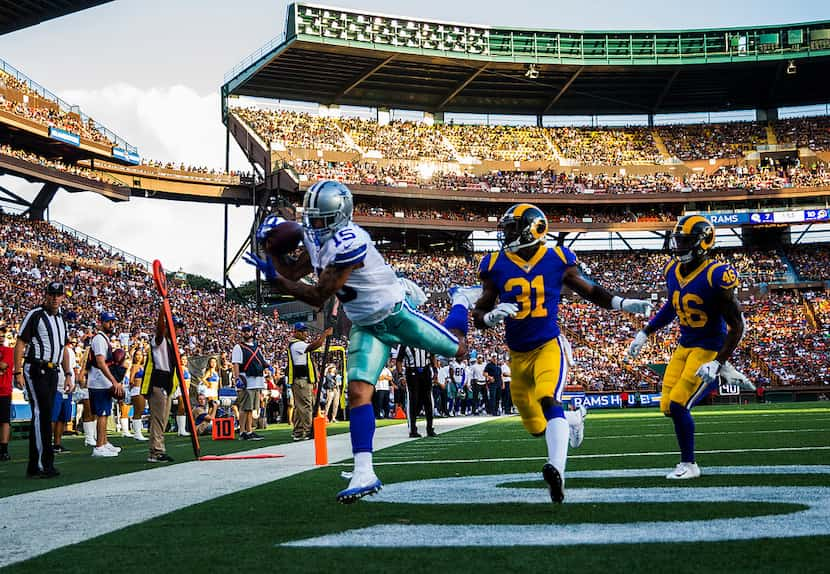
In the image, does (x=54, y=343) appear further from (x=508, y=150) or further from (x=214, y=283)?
(x=214, y=283)

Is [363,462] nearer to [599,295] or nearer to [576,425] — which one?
[576,425]

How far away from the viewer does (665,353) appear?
38.7 m

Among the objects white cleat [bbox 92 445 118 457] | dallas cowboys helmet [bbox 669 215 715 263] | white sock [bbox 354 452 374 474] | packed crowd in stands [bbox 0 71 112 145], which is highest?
packed crowd in stands [bbox 0 71 112 145]

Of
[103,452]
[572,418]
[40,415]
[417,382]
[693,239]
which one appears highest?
[693,239]

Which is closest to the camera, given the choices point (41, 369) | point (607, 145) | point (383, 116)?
point (41, 369)

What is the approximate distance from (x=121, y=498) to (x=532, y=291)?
131 inches

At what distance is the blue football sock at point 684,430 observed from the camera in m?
6.85

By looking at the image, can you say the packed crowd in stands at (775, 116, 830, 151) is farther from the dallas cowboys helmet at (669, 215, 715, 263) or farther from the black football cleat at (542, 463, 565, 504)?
the black football cleat at (542, 463, 565, 504)

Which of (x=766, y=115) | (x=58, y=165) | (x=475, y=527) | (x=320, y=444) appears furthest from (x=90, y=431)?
(x=766, y=115)

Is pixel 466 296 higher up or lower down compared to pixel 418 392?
higher up

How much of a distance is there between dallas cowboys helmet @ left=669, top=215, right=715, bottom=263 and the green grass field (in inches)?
69.3

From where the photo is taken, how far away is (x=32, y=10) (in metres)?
30.7

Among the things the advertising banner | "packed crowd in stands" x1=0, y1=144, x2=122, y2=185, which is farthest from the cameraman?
the advertising banner

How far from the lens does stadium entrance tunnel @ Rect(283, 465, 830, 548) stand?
155 inches
